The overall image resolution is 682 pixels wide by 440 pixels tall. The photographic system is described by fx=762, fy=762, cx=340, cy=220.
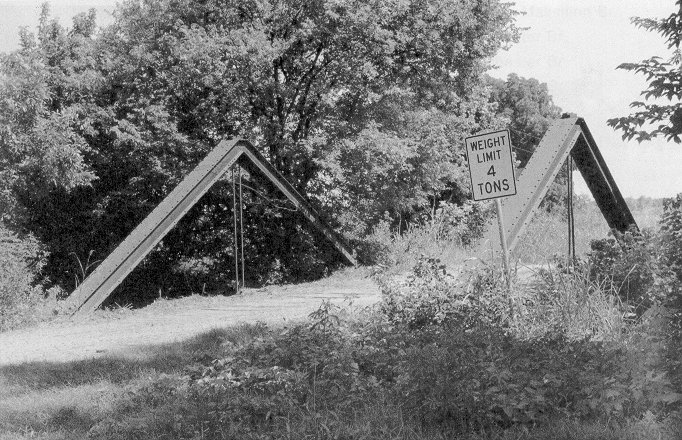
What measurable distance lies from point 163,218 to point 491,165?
7909 millimetres

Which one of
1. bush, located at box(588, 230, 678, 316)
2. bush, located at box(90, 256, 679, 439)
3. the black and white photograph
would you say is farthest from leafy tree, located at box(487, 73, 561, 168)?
bush, located at box(90, 256, 679, 439)

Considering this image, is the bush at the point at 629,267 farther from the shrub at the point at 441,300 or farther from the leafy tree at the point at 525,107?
the leafy tree at the point at 525,107

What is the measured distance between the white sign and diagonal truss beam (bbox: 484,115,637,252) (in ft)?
7.44

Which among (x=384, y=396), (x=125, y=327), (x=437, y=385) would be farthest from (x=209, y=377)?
(x=125, y=327)

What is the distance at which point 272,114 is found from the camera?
2080 centimetres

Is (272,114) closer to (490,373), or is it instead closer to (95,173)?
(95,173)

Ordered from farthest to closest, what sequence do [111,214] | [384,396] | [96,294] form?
[111,214] < [96,294] < [384,396]

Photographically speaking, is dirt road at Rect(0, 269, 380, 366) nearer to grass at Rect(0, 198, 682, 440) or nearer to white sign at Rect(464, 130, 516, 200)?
grass at Rect(0, 198, 682, 440)

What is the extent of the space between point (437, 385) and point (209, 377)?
199 cm

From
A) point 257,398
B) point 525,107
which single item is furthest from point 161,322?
point 525,107

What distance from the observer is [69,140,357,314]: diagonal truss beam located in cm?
1325

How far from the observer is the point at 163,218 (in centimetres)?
1411

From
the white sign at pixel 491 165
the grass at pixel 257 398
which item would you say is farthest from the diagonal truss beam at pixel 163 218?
the white sign at pixel 491 165

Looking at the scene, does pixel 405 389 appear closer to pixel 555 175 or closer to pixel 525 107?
pixel 555 175
